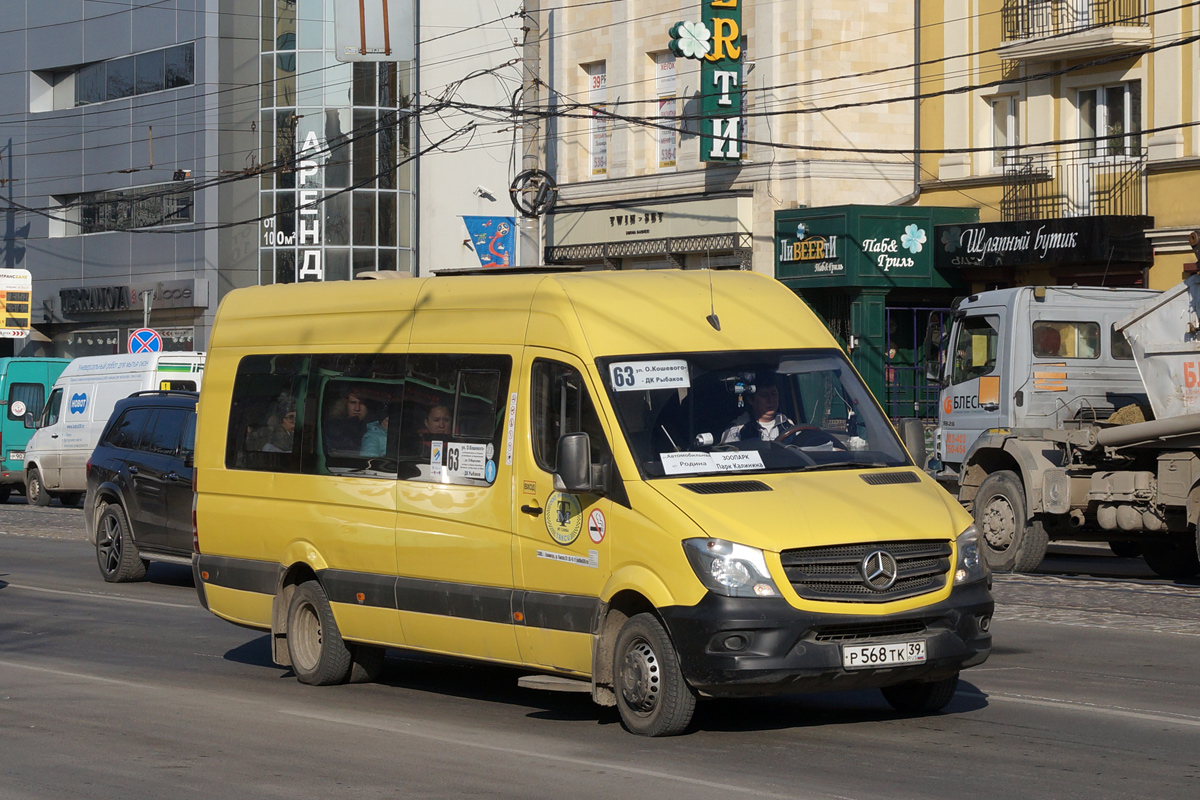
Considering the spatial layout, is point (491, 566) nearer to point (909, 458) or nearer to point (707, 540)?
point (707, 540)

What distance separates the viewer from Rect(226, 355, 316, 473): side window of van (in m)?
10.8

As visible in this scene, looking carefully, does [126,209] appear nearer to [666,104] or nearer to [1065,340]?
[666,104]

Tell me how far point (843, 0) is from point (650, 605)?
26156 millimetres

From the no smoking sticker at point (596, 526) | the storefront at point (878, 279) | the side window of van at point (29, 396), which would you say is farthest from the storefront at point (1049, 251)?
the no smoking sticker at point (596, 526)

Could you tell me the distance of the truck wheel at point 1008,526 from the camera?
17750 millimetres

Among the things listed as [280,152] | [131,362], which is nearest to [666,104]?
[131,362]

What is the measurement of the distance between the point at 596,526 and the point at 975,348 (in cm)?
1126

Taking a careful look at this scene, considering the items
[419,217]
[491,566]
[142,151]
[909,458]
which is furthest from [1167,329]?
[142,151]

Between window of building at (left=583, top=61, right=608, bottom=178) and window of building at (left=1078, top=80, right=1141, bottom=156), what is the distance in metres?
11.4

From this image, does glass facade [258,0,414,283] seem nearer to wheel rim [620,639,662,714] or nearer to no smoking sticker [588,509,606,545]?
no smoking sticker [588,509,606,545]

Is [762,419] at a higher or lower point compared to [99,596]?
higher

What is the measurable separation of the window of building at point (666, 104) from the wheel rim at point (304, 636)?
25.2 metres

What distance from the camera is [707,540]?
7.88 metres

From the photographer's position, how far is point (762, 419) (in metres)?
8.77
